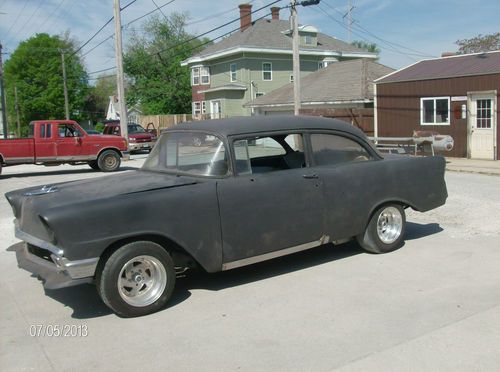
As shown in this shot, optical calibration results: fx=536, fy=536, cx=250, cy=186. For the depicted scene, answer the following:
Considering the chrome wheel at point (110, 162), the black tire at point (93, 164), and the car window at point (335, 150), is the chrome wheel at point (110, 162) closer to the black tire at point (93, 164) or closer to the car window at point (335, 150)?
the black tire at point (93, 164)

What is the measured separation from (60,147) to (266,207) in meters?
14.8

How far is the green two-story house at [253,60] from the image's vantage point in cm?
4028

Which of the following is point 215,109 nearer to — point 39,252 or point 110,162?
point 110,162

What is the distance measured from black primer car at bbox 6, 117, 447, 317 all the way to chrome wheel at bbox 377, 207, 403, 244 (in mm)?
13

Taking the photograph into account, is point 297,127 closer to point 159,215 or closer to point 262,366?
point 159,215

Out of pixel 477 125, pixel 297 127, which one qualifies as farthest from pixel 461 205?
pixel 477 125

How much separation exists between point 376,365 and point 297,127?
119 inches

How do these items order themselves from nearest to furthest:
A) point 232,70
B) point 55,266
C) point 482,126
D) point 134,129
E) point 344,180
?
point 55,266 < point 344,180 < point 482,126 < point 134,129 < point 232,70

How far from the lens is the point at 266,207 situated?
17.9ft

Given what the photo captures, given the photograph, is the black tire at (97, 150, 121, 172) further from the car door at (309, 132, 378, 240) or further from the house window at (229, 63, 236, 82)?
the house window at (229, 63, 236, 82)

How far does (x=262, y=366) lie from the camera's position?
379cm

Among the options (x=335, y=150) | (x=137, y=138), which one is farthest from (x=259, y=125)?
(x=137, y=138)

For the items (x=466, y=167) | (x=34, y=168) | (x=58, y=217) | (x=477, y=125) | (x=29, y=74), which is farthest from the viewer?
(x=29, y=74)

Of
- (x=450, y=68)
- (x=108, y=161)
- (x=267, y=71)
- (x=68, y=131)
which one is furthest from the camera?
(x=267, y=71)
